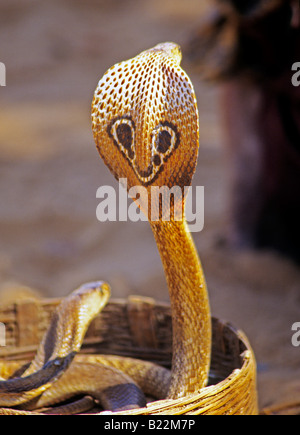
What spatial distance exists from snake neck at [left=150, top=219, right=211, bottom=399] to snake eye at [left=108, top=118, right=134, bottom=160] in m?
0.21

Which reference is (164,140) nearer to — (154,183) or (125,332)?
(154,183)

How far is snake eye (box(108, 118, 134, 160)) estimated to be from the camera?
4.88 ft

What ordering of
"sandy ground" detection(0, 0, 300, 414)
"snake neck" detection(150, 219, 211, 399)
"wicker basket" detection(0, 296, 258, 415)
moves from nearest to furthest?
1. "snake neck" detection(150, 219, 211, 399)
2. "wicker basket" detection(0, 296, 258, 415)
3. "sandy ground" detection(0, 0, 300, 414)

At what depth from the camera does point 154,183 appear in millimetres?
1479

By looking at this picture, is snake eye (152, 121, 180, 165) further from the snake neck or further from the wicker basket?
the wicker basket

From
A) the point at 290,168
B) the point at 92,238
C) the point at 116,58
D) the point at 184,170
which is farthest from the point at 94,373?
the point at 116,58

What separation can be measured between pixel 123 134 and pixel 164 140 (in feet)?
0.33

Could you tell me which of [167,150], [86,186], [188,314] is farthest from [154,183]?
[86,186]

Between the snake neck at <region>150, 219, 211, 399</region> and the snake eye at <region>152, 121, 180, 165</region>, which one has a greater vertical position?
the snake eye at <region>152, 121, 180, 165</region>

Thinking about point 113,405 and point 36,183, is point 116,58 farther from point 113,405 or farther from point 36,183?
point 113,405

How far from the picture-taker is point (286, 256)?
341cm

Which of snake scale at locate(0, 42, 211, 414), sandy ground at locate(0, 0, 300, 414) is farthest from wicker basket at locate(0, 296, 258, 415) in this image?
sandy ground at locate(0, 0, 300, 414)

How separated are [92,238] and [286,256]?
1.32 meters

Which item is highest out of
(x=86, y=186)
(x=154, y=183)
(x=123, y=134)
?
(x=86, y=186)
